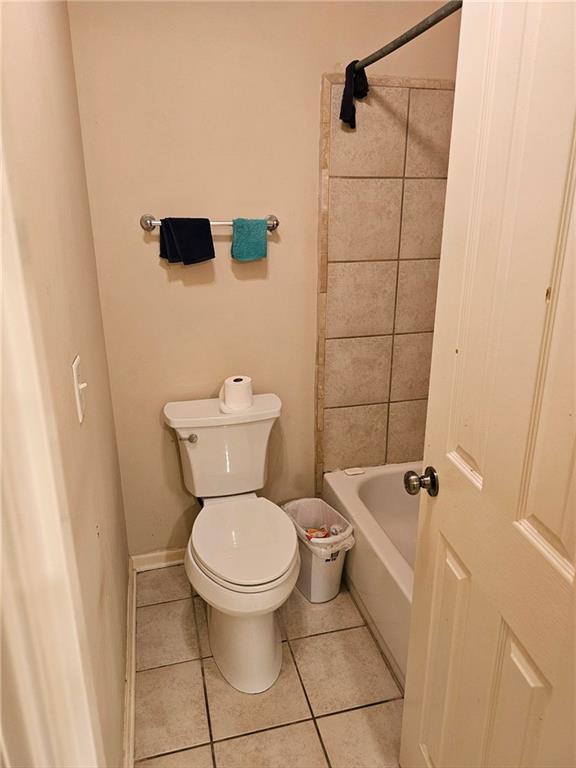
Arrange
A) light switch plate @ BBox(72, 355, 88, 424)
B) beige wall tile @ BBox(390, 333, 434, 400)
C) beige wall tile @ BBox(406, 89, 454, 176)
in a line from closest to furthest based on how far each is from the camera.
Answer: light switch plate @ BBox(72, 355, 88, 424) → beige wall tile @ BBox(406, 89, 454, 176) → beige wall tile @ BBox(390, 333, 434, 400)

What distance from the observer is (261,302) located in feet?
6.83

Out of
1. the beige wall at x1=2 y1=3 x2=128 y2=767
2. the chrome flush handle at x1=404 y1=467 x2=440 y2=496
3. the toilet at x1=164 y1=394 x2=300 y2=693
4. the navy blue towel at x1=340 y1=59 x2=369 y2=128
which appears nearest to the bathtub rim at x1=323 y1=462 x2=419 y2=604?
the toilet at x1=164 y1=394 x2=300 y2=693

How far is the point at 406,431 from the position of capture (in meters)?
2.39

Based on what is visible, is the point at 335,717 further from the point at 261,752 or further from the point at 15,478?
the point at 15,478

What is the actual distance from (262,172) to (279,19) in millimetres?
474

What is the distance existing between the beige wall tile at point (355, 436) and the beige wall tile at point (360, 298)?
1.12 ft

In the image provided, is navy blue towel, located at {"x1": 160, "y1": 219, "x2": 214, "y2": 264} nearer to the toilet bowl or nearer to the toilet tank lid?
the toilet tank lid

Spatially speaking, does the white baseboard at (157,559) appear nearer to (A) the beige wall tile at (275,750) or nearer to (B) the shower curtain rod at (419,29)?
(A) the beige wall tile at (275,750)

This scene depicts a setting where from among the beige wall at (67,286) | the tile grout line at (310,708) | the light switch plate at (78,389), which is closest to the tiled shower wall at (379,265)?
the tile grout line at (310,708)

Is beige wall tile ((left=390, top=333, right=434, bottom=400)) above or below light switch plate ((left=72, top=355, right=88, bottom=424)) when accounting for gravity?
below

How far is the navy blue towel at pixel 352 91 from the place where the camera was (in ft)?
5.97

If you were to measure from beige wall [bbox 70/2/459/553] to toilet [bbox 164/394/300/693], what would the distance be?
0.17 m

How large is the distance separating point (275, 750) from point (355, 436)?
1.18 m

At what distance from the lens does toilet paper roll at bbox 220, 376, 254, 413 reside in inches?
79.5
